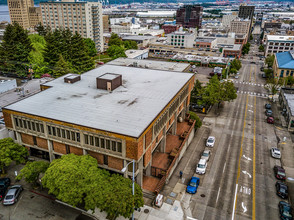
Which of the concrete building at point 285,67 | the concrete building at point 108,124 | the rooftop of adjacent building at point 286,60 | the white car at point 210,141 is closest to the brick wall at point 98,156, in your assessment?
the concrete building at point 108,124

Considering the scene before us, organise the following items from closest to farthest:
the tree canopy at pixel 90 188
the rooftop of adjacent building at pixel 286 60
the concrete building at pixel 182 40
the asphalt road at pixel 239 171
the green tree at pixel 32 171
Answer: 1. the tree canopy at pixel 90 188
2. the green tree at pixel 32 171
3. the asphalt road at pixel 239 171
4. the rooftop of adjacent building at pixel 286 60
5. the concrete building at pixel 182 40

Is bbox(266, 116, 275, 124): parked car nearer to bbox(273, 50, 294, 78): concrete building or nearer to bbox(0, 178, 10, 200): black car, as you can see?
bbox(273, 50, 294, 78): concrete building

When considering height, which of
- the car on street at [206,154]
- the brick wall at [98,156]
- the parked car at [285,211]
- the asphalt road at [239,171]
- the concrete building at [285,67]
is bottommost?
the asphalt road at [239,171]

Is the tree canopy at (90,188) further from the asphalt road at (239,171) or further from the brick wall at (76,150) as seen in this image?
the asphalt road at (239,171)

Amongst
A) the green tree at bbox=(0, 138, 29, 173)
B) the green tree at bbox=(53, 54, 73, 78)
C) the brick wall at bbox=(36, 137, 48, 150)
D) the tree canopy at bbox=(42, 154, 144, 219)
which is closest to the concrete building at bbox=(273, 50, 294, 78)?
the green tree at bbox=(53, 54, 73, 78)

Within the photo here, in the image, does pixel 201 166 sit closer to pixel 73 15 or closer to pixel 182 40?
pixel 73 15

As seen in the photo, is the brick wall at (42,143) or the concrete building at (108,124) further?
the brick wall at (42,143)
